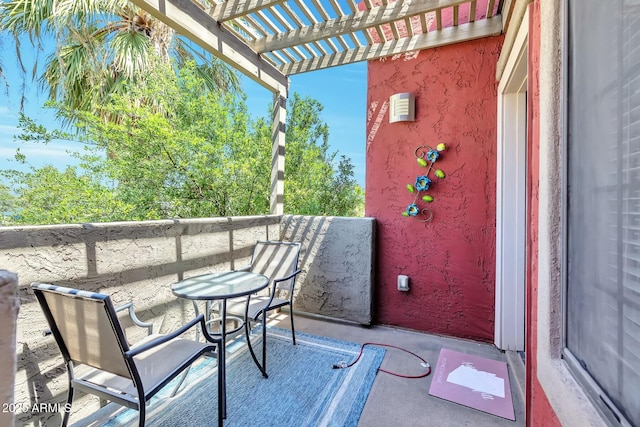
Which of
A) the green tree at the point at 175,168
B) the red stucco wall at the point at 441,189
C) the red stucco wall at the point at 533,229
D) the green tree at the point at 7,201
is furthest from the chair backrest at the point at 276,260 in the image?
the green tree at the point at 7,201

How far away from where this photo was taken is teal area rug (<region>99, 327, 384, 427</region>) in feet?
5.94

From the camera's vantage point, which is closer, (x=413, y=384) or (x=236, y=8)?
(x=413, y=384)

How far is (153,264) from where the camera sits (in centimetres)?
215

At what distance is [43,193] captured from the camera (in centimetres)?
427

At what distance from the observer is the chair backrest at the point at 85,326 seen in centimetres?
127

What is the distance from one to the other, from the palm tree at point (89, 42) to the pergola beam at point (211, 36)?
2.78 m

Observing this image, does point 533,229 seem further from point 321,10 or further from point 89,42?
point 89,42

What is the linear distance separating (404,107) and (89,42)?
220 inches

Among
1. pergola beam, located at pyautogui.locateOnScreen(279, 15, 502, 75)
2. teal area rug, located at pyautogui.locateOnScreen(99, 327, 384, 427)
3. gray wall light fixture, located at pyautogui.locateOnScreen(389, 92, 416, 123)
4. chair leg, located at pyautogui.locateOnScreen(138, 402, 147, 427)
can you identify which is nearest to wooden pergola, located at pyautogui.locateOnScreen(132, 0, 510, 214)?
pergola beam, located at pyautogui.locateOnScreen(279, 15, 502, 75)

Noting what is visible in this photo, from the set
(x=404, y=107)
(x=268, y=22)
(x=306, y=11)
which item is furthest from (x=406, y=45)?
(x=268, y=22)

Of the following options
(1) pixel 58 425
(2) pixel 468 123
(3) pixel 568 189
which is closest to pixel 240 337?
(1) pixel 58 425

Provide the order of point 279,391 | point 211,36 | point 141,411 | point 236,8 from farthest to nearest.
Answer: point 211,36, point 236,8, point 279,391, point 141,411

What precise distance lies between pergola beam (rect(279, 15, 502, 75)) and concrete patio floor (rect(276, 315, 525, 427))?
3.01 metres

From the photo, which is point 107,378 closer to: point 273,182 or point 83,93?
point 273,182
